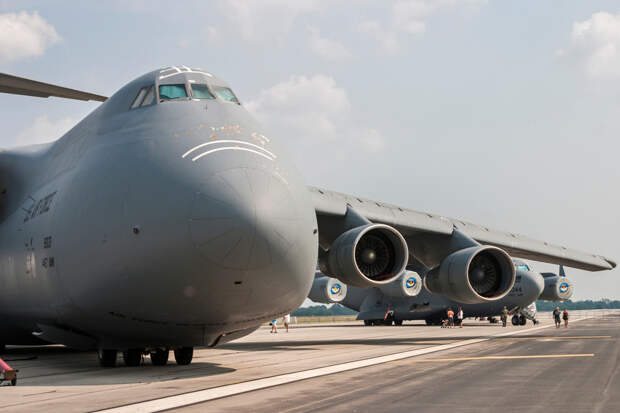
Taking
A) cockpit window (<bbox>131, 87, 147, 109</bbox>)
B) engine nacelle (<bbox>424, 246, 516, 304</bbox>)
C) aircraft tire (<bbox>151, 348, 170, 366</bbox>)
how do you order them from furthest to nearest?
engine nacelle (<bbox>424, 246, 516, 304</bbox>) < aircraft tire (<bbox>151, 348, 170, 366</bbox>) < cockpit window (<bbox>131, 87, 147, 109</bbox>)

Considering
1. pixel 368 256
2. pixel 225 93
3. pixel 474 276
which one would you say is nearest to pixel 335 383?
pixel 225 93

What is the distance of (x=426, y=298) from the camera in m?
37.8

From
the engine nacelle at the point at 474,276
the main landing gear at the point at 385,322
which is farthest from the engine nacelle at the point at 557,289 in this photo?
the engine nacelle at the point at 474,276

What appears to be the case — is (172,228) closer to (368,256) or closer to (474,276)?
(368,256)

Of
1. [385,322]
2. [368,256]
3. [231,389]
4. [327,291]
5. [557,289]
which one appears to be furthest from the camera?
[385,322]

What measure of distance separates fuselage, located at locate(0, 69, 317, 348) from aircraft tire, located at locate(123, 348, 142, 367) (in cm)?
57

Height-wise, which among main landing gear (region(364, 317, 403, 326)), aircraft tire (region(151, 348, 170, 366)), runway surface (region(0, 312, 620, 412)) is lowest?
runway surface (region(0, 312, 620, 412))

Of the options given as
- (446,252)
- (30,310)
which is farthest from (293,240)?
(446,252)

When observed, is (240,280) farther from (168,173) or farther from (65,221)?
(65,221)

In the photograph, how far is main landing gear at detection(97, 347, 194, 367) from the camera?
11711mm

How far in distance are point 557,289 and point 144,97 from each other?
93.1 feet

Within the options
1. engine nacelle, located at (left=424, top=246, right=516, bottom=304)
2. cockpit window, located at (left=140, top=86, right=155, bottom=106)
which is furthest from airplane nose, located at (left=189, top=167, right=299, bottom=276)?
engine nacelle, located at (left=424, top=246, right=516, bottom=304)

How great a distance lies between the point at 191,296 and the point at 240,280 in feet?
2.38

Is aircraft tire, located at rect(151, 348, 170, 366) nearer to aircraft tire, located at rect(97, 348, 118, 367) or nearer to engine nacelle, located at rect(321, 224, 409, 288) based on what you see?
aircraft tire, located at rect(97, 348, 118, 367)
